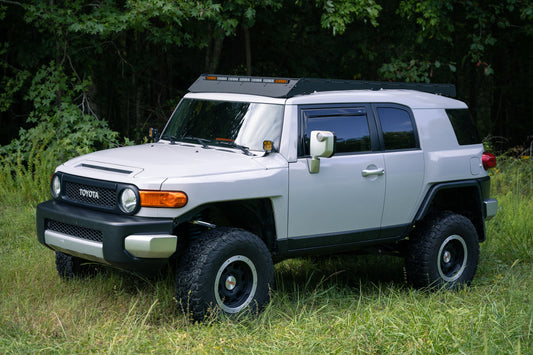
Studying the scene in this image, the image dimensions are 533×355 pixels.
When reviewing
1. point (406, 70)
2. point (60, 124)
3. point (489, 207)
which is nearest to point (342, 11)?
point (406, 70)

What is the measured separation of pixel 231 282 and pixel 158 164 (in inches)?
41.8

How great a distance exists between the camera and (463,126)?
23.7 feet

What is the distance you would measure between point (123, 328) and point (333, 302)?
201cm

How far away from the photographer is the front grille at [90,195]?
529cm

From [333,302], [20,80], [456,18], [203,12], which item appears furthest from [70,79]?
[456,18]

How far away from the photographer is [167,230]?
509cm

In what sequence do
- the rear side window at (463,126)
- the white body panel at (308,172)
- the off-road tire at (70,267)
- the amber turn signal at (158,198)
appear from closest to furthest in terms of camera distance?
1. the amber turn signal at (158,198)
2. the white body panel at (308,172)
3. the off-road tire at (70,267)
4. the rear side window at (463,126)

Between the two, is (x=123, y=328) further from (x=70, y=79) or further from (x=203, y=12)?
(x=70, y=79)

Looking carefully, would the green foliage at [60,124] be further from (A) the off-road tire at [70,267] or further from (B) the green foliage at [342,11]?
(A) the off-road tire at [70,267]

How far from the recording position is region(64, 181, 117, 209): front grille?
529 cm

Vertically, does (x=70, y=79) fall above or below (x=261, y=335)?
above

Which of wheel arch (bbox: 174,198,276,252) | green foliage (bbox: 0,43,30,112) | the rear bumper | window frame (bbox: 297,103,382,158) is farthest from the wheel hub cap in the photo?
green foliage (bbox: 0,43,30,112)

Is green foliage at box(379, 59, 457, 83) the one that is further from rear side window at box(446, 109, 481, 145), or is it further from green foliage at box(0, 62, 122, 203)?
rear side window at box(446, 109, 481, 145)

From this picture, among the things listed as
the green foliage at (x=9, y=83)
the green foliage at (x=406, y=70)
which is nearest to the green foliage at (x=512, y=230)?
the green foliage at (x=406, y=70)
